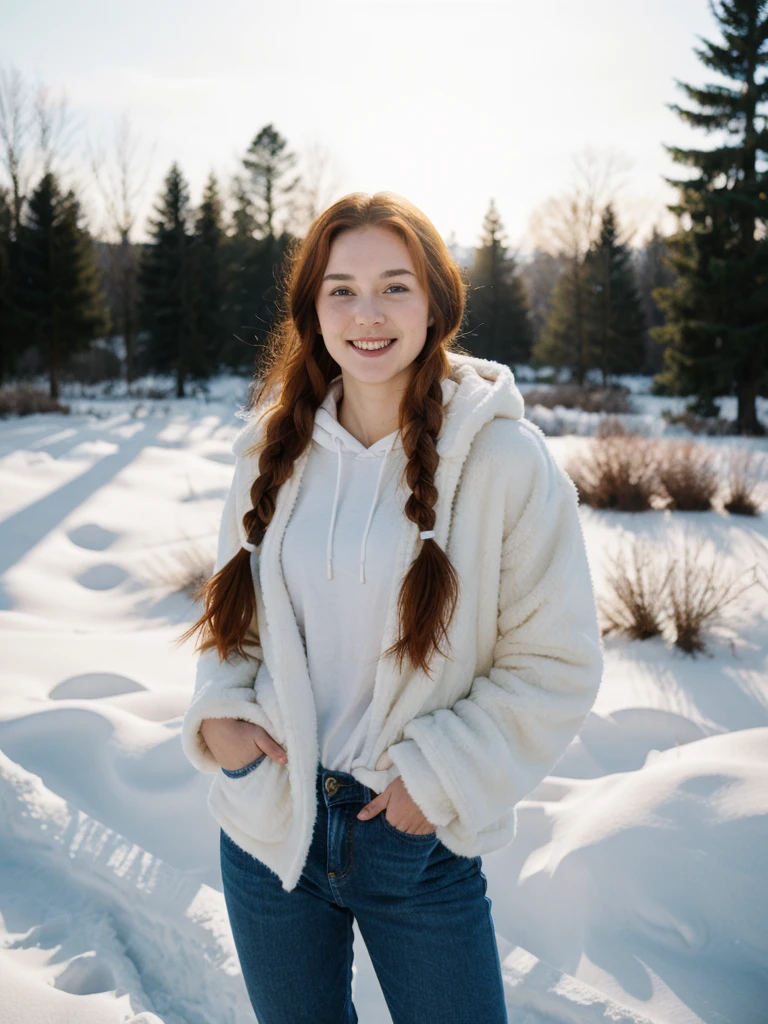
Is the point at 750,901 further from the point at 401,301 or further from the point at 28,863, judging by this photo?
the point at 28,863

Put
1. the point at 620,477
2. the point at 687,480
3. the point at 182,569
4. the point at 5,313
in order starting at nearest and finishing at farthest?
the point at 182,569 → the point at 687,480 → the point at 620,477 → the point at 5,313

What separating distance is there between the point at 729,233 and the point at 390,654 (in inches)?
785

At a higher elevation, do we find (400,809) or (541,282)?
(541,282)

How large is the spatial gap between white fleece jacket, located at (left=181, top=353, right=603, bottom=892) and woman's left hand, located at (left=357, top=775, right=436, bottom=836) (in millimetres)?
24

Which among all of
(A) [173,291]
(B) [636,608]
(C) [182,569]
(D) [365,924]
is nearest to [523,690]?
(D) [365,924]

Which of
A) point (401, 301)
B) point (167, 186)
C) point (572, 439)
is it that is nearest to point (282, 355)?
point (401, 301)

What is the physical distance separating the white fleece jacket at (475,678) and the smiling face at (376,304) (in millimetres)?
174

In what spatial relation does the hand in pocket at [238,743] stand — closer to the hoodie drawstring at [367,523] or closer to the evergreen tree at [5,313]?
the hoodie drawstring at [367,523]

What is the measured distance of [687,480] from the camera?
859 centimetres

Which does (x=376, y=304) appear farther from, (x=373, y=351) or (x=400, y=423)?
(x=400, y=423)

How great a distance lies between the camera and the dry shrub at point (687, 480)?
8594 mm

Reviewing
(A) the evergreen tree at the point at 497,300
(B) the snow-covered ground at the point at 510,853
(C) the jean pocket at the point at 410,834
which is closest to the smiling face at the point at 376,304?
(C) the jean pocket at the point at 410,834

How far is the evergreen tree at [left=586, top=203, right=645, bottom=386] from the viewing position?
32.2 metres

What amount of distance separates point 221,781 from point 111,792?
1745 millimetres
